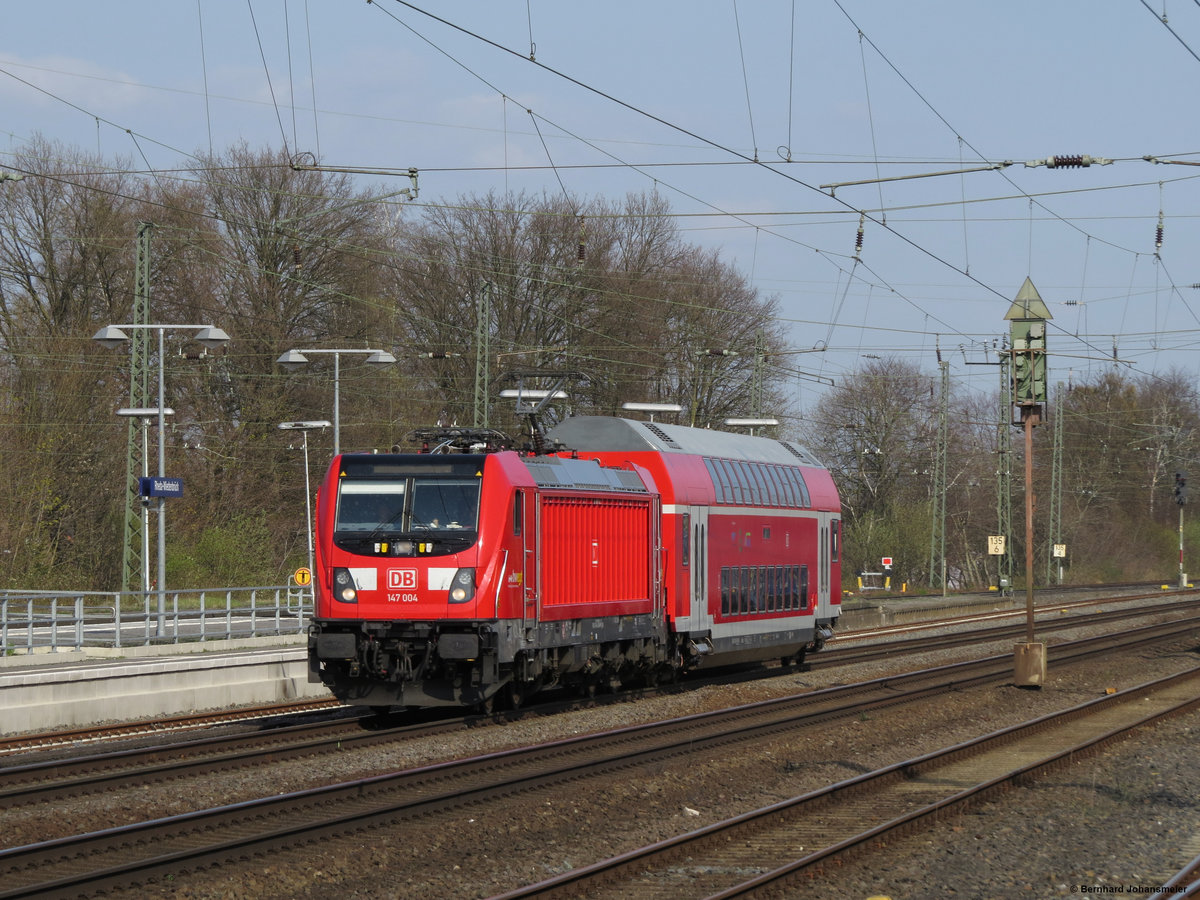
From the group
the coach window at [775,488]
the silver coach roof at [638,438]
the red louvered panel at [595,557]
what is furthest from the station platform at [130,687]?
the coach window at [775,488]

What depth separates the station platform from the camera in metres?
18.3

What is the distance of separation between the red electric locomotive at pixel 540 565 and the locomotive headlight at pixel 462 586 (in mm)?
16

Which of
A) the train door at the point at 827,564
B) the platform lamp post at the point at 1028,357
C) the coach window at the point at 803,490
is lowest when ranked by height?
the train door at the point at 827,564

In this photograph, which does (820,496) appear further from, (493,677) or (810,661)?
(493,677)

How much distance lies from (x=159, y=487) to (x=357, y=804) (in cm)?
1835

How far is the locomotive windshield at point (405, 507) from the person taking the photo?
17.3 m

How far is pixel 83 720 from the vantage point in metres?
19.0

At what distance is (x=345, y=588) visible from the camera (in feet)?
57.1

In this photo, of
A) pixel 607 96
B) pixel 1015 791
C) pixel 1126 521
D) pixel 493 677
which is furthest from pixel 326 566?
pixel 1126 521

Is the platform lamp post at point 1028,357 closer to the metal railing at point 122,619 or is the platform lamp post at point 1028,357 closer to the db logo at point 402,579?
the db logo at point 402,579

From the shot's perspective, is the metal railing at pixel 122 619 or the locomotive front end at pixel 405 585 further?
the metal railing at pixel 122 619

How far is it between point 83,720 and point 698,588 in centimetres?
869

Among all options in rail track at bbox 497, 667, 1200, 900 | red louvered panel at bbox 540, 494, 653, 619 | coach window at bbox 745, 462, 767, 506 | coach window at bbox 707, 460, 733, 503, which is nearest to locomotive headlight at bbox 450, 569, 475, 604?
red louvered panel at bbox 540, 494, 653, 619

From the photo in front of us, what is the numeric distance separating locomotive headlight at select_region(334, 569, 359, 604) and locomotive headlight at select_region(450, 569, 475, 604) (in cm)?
112
